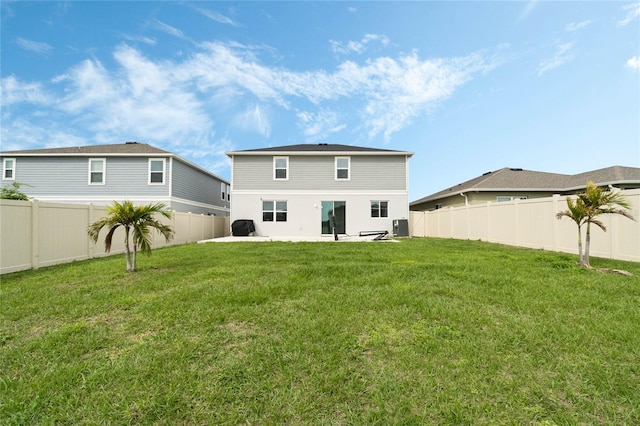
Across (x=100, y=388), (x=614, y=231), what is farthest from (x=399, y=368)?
(x=614, y=231)

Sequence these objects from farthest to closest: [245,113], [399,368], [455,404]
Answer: [245,113] → [399,368] → [455,404]

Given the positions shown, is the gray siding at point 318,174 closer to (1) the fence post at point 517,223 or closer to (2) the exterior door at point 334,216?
(2) the exterior door at point 334,216

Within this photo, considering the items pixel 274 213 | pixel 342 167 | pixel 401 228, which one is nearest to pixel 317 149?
pixel 342 167

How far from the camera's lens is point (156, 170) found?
57.2 ft

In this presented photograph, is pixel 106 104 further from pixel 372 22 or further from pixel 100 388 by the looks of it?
pixel 100 388

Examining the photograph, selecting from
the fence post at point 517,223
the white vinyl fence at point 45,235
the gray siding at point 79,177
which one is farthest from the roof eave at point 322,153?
the white vinyl fence at point 45,235

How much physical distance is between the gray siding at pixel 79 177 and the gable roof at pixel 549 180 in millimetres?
20528

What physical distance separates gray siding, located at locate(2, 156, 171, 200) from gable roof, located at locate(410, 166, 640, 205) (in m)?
20.5

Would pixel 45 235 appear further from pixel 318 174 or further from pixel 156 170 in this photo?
pixel 318 174

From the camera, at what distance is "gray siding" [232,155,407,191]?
17.6 meters

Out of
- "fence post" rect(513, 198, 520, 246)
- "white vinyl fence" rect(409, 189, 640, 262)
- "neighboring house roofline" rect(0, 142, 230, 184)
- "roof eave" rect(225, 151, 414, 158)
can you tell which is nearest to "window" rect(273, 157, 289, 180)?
"roof eave" rect(225, 151, 414, 158)

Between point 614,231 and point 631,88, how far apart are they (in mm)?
7013

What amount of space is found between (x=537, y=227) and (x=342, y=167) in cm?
1058

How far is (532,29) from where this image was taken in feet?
35.0
